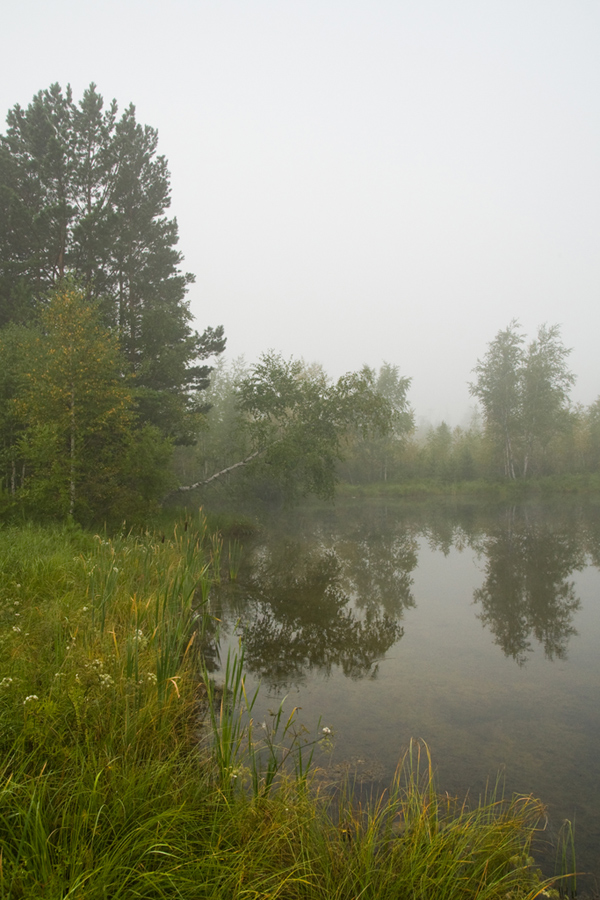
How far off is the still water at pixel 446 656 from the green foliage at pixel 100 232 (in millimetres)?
8625

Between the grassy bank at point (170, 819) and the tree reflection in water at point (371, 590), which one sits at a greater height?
the grassy bank at point (170, 819)

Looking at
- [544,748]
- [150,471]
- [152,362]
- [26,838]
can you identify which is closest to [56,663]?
[26,838]

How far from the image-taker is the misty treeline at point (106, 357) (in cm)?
1260

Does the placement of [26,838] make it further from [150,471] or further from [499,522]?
[499,522]

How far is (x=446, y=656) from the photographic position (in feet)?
22.9

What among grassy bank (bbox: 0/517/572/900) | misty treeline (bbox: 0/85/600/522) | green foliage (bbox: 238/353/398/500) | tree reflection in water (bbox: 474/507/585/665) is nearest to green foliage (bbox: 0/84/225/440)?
misty treeline (bbox: 0/85/600/522)

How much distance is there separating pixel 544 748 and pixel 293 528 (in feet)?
60.0

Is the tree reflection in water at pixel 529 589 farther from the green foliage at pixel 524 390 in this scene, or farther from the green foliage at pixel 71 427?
the green foliage at pixel 524 390

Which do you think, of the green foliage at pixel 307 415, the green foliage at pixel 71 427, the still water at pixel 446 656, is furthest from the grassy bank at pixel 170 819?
the green foliage at pixel 307 415

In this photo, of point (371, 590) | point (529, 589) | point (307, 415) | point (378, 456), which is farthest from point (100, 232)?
point (378, 456)

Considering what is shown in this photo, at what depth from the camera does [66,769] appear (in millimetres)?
2793

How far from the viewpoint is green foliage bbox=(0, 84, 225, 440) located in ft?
59.4

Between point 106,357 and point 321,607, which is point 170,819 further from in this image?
point 106,357

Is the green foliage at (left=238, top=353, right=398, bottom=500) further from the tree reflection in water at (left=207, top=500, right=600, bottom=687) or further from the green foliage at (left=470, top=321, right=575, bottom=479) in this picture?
the green foliage at (left=470, top=321, right=575, bottom=479)
